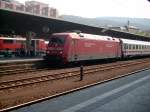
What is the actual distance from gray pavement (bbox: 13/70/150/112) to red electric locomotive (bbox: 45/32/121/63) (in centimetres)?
1283

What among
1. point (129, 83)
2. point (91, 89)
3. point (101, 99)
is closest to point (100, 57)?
point (129, 83)

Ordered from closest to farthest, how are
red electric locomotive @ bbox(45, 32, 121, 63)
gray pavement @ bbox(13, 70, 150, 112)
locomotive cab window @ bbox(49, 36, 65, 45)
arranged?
gray pavement @ bbox(13, 70, 150, 112), red electric locomotive @ bbox(45, 32, 121, 63), locomotive cab window @ bbox(49, 36, 65, 45)

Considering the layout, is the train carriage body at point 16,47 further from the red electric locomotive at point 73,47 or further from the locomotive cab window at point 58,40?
the locomotive cab window at point 58,40

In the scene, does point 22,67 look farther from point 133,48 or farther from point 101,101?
point 133,48

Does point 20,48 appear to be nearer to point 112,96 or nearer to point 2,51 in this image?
point 2,51

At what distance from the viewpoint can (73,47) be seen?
31547mm

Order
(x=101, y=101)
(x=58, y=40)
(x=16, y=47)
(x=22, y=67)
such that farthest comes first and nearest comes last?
1. (x=16, y=47)
2. (x=58, y=40)
3. (x=22, y=67)
4. (x=101, y=101)

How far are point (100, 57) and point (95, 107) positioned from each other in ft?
86.0

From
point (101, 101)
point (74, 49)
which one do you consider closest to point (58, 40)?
point (74, 49)

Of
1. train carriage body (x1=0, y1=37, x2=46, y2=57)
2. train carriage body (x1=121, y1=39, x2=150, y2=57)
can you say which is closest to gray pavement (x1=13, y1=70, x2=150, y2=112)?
train carriage body (x1=121, y1=39, x2=150, y2=57)

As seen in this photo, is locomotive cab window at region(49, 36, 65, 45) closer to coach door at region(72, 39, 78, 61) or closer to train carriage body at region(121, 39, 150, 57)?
coach door at region(72, 39, 78, 61)

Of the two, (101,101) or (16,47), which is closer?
(101,101)

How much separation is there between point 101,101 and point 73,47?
694 inches

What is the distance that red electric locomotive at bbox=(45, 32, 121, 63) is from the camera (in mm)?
30938
